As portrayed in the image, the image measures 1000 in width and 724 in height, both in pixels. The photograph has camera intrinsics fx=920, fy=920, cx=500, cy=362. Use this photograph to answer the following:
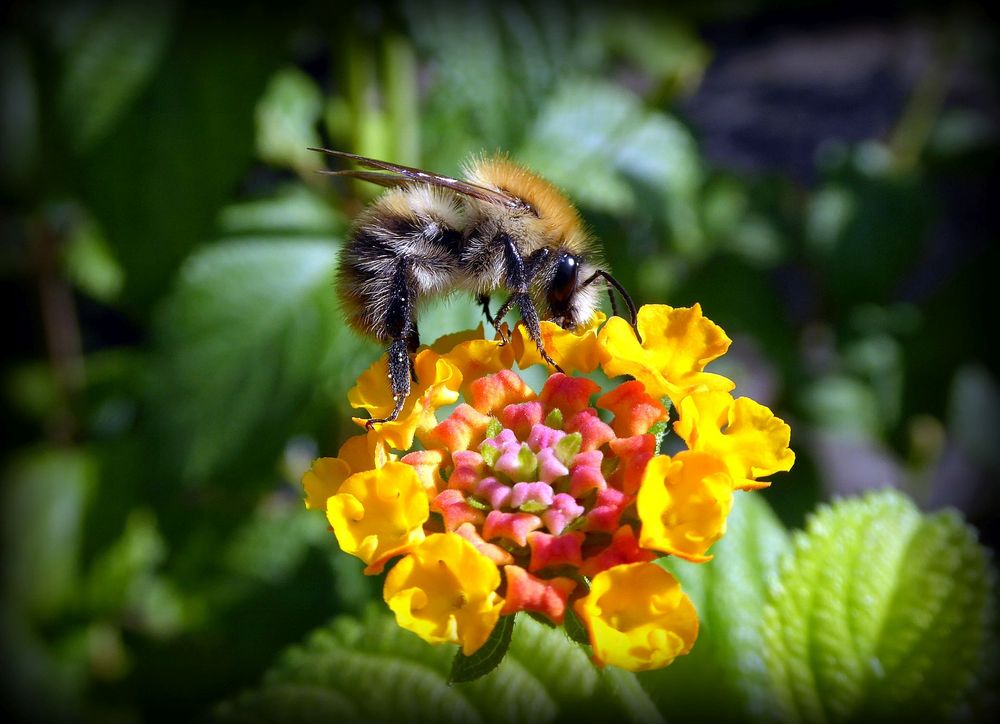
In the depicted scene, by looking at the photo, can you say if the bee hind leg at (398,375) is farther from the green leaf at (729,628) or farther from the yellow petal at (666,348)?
the green leaf at (729,628)

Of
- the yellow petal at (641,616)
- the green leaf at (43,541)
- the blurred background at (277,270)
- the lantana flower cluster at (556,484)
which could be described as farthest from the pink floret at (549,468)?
the green leaf at (43,541)

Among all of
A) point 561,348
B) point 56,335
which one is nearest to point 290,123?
point 56,335

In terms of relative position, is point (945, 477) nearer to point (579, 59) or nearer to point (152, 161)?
point (579, 59)

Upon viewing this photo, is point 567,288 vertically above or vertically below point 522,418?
above

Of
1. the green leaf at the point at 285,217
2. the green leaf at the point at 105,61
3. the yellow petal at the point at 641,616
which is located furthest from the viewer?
the green leaf at the point at 285,217

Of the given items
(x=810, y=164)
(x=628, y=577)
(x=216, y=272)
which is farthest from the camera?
(x=810, y=164)

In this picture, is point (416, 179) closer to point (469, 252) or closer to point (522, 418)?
point (469, 252)

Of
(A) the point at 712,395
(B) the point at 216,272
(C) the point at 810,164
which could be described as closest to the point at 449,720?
(A) the point at 712,395
